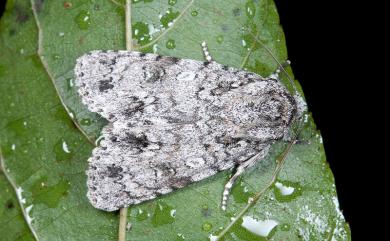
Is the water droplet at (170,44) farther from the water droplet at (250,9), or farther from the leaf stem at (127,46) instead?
the water droplet at (250,9)

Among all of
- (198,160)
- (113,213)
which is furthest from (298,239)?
(113,213)

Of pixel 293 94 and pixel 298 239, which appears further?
pixel 293 94

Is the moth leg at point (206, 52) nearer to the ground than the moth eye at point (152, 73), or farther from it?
farther from it

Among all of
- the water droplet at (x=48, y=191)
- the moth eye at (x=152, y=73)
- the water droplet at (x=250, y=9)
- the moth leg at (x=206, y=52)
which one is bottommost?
the water droplet at (x=48, y=191)

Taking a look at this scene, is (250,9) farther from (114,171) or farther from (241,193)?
(114,171)

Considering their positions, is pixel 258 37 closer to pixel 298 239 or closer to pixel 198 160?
pixel 198 160

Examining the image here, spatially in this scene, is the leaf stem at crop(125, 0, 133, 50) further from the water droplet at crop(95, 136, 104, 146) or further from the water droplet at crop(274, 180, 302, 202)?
the water droplet at crop(274, 180, 302, 202)

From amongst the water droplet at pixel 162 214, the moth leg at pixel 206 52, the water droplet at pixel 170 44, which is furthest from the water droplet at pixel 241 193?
the water droplet at pixel 170 44
